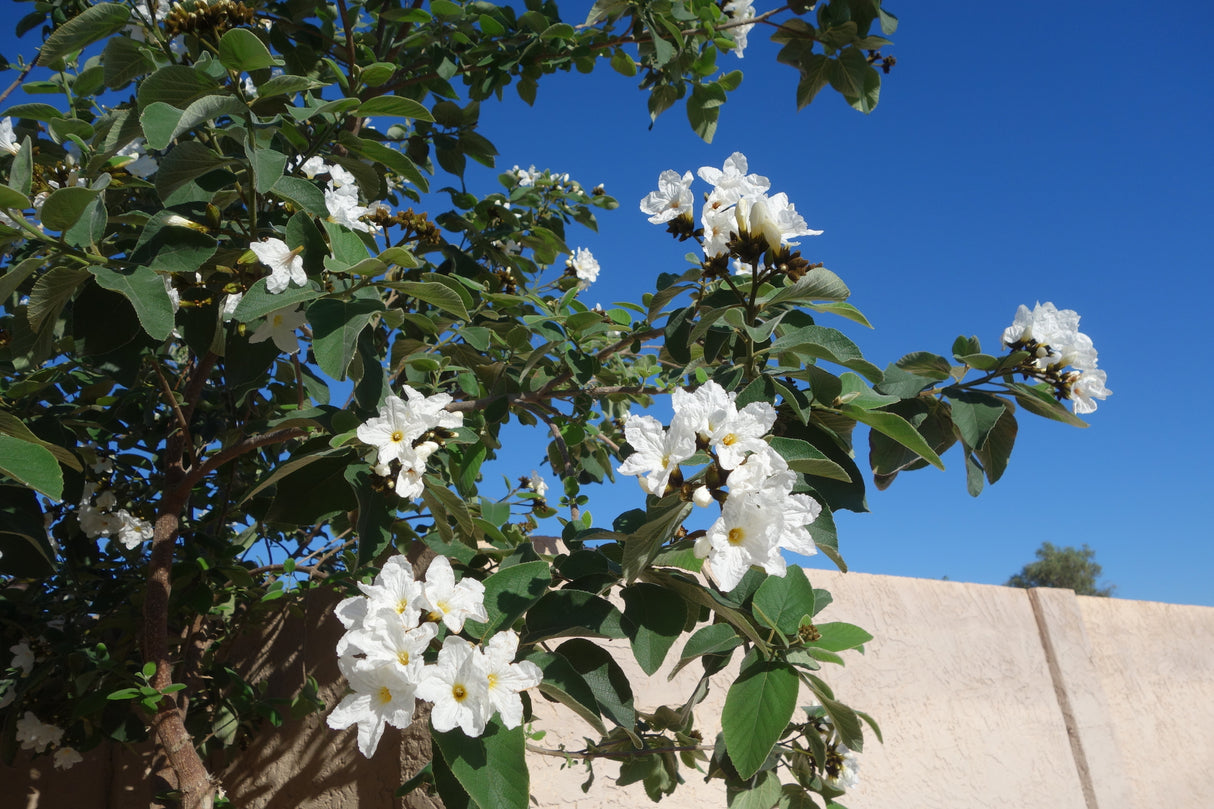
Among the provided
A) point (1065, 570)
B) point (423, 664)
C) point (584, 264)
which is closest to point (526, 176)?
point (584, 264)

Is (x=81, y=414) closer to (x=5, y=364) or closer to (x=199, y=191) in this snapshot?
(x=5, y=364)

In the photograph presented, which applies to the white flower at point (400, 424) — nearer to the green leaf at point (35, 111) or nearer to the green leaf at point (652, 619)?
the green leaf at point (652, 619)

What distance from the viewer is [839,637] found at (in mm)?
1373

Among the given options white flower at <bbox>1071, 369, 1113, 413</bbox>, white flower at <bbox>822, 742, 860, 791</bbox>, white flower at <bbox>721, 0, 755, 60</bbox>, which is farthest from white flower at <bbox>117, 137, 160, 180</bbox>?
white flower at <bbox>822, 742, 860, 791</bbox>

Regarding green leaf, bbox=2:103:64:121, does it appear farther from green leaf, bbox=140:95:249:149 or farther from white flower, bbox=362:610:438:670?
white flower, bbox=362:610:438:670

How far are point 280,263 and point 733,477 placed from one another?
0.82 metres

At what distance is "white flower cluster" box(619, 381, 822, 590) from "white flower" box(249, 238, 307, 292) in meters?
0.62

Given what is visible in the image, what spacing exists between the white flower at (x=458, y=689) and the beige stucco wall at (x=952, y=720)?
143 centimetres

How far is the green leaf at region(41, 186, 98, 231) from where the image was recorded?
1.24 metres

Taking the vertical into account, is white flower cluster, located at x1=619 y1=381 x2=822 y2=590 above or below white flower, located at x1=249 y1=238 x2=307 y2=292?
below

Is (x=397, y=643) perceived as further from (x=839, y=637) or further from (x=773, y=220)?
(x=773, y=220)

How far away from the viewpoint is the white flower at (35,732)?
2236 mm

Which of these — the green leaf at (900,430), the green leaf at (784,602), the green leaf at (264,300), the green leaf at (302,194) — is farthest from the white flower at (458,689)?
the green leaf at (302,194)

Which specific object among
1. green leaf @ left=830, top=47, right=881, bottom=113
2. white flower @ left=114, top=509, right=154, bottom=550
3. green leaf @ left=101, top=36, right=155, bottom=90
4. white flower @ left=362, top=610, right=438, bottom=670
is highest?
green leaf @ left=830, top=47, right=881, bottom=113
